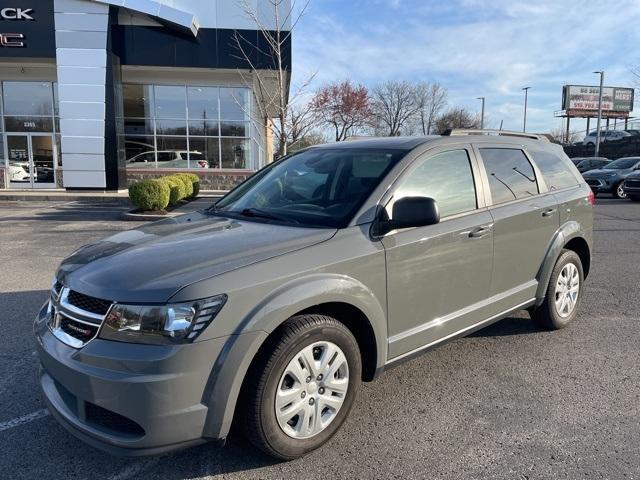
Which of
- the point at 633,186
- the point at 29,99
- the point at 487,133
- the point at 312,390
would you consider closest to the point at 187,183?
the point at 29,99

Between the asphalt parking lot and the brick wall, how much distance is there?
17.6 m

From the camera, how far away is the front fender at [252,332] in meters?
2.40

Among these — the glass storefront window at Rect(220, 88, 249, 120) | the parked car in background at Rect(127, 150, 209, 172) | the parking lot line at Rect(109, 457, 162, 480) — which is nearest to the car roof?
the parking lot line at Rect(109, 457, 162, 480)

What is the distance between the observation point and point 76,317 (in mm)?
2535

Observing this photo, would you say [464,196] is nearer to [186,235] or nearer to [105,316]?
[186,235]

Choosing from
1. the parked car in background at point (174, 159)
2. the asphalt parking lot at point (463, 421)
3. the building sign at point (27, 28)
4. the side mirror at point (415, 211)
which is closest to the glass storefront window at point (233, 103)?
the parked car in background at point (174, 159)

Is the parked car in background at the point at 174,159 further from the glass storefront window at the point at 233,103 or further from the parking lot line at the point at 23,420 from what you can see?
the parking lot line at the point at 23,420

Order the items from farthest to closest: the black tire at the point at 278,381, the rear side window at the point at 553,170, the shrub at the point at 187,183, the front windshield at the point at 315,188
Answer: the shrub at the point at 187,183, the rear side window at the point at 553,170, the front windshield at the point at 315,188, the black tire at the point at 278,381

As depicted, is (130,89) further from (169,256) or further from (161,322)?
(161,322)

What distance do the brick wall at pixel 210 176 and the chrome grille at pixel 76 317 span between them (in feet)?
65.8

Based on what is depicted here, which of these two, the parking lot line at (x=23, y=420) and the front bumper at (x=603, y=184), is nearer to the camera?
the parking lot line at (x=23, y=420)

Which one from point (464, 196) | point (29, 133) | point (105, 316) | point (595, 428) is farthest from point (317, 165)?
point (29, 133)

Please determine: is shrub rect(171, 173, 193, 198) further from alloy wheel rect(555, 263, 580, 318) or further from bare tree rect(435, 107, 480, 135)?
bare tree rect(435, 107, 480, 135)

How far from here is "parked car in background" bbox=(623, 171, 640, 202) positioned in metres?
18.4
